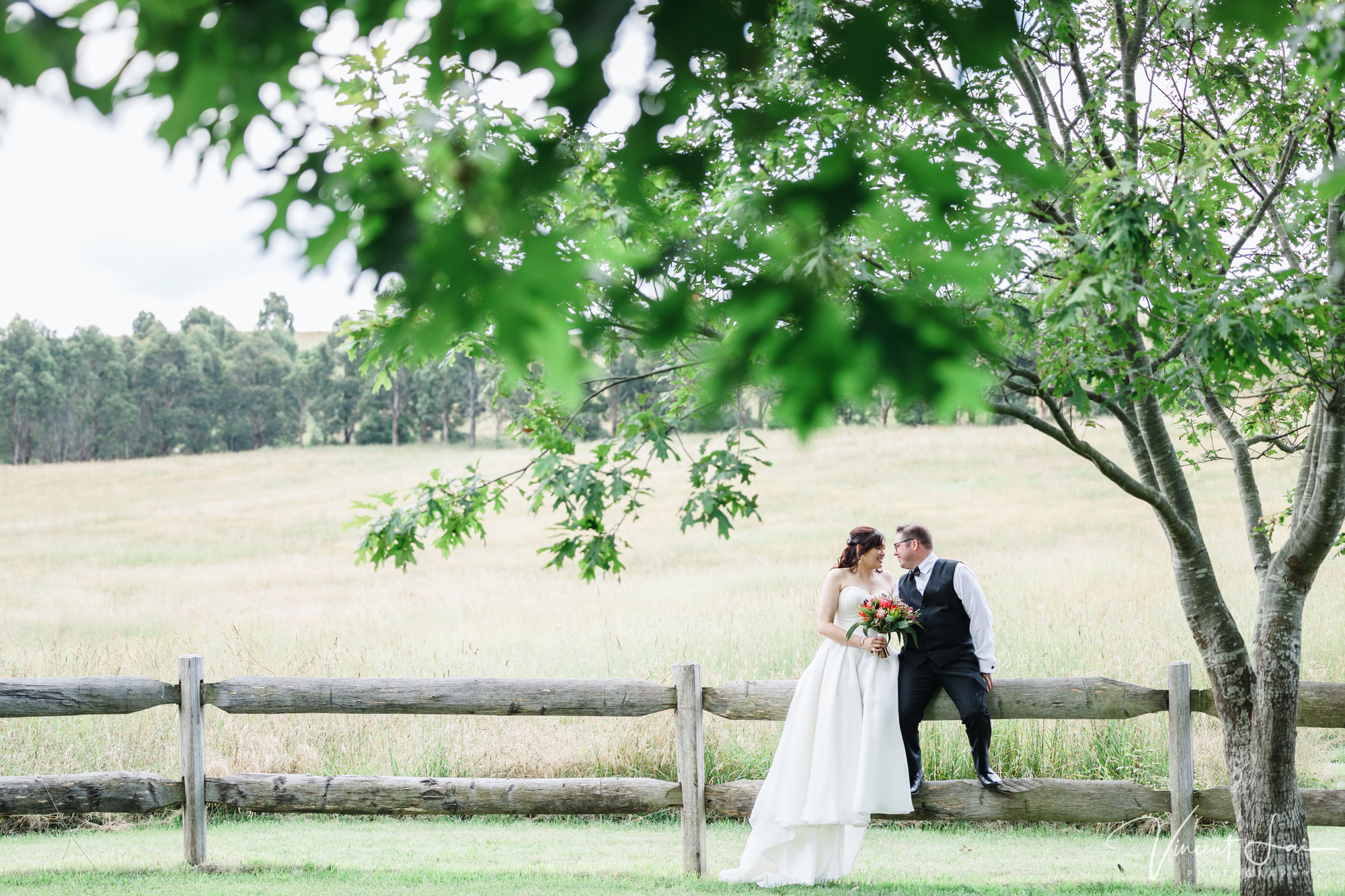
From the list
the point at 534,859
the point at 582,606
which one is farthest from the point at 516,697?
the point at 582,606

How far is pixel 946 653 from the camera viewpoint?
604 cm

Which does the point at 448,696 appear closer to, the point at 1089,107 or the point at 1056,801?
the point at 1056,801

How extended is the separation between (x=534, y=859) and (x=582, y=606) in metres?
10.8

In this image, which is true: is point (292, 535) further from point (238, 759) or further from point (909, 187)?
point (909, 187)

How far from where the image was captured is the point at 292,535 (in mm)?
31891

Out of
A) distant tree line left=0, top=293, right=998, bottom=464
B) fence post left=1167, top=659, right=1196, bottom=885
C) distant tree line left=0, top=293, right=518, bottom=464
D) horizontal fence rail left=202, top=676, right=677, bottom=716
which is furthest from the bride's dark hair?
distant tree line left=0, top=293, right=518, bottom=464

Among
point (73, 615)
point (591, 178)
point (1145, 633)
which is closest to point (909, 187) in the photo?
point (591, 178)

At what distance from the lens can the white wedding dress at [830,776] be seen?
19.0 ft

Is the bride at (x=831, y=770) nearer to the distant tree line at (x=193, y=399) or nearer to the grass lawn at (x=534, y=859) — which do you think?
the grass lawn at (x=534, y=859)

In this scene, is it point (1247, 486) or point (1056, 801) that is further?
point (1056, 801)

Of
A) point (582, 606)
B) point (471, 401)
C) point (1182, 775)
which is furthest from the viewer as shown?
point (471, 401)

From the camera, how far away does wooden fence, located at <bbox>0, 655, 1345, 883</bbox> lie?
19.5 ft

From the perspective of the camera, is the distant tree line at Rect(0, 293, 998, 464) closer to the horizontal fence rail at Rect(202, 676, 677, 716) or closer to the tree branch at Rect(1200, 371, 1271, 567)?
the horizontal fence rail at Rect(202, 676, 677, 716)

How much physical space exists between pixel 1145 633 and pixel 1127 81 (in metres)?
8.42
